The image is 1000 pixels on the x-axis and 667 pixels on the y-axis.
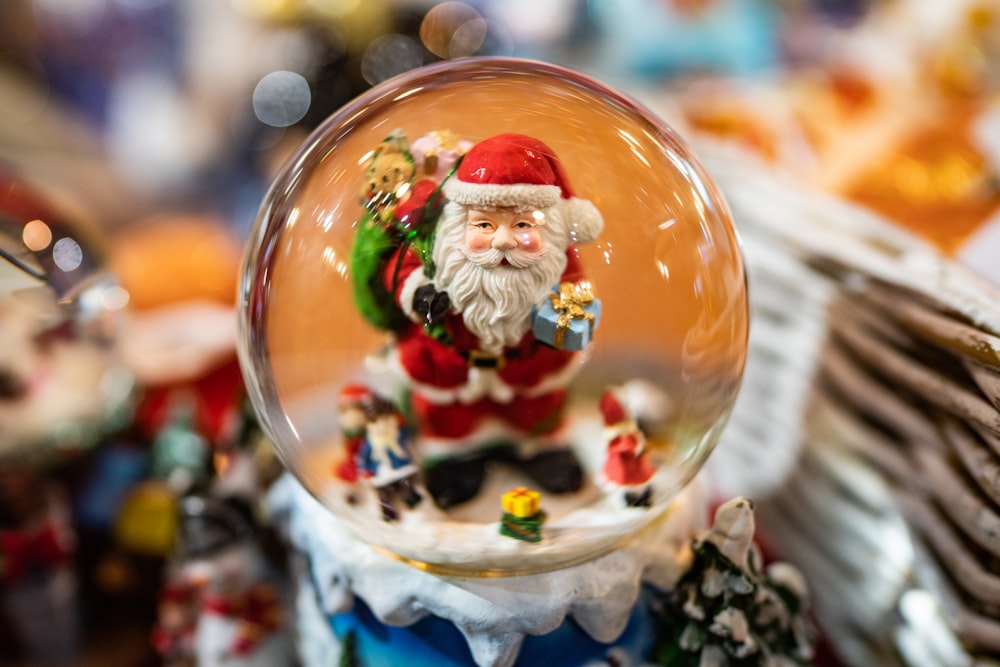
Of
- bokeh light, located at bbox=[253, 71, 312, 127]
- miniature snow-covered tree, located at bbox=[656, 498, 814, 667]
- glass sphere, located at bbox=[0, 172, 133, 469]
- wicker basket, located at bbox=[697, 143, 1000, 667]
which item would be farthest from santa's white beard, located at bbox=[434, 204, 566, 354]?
bokeh light, located at bbox=[253, 71, 312, 127]

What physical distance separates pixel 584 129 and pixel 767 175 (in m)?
0.57

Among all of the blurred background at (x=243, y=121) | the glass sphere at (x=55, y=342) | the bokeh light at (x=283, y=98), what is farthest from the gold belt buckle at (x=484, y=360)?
the bokeh light at (x=283, y=98)

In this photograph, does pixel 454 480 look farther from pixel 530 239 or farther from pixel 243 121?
pixel 243 121

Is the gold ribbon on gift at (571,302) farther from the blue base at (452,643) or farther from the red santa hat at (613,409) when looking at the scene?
the blue base at (452,643)

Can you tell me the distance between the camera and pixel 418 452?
0.83 m

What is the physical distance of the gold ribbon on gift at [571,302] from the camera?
653mm

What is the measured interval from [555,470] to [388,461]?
171 millimetres

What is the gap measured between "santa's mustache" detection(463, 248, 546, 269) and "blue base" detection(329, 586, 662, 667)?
1.12 ft

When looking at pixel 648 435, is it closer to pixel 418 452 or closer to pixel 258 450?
pixel 418 452

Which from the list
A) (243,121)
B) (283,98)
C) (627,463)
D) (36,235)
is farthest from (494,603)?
(243,121)

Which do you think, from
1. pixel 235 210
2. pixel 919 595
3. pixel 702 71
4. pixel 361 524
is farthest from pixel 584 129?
pixel 235 210

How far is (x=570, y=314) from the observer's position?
65 cm

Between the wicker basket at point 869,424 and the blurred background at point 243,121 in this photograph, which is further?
the blurred background at point 243,121

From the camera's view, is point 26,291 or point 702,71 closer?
point 26,291
